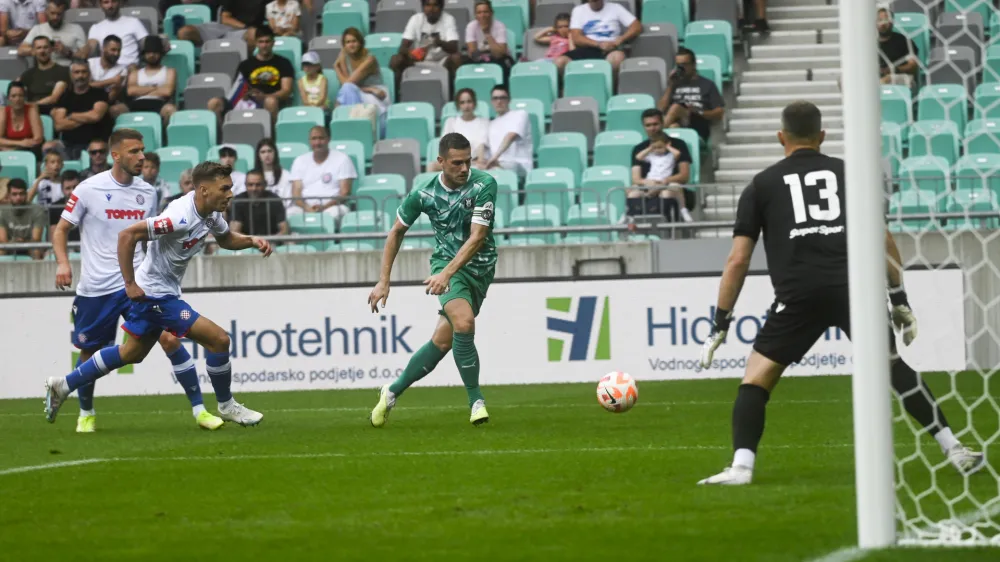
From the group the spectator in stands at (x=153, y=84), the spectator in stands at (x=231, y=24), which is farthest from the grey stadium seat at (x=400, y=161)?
the spectator in stands at (x=231, y=24)

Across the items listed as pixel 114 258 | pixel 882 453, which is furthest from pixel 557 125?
pixel 882 453

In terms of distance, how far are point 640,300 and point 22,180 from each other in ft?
24.9

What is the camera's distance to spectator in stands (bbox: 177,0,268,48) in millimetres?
21438

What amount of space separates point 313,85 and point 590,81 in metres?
3.62

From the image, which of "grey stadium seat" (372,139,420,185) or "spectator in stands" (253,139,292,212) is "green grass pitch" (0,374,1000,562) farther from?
"grey stadium seat" (372,139,420,185)

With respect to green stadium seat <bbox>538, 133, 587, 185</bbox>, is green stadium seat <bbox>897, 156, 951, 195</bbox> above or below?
below

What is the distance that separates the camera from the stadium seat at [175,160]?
18.4m

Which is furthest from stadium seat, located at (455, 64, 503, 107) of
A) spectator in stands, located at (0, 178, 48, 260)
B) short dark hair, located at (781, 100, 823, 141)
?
short dark hair, located at (781, 100, 823, 141)

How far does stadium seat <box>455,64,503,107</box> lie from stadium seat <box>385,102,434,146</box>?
529mm

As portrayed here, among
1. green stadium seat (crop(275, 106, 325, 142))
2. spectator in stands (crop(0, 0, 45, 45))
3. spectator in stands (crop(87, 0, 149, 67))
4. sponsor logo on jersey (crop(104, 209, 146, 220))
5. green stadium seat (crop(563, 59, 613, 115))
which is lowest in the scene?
sponsor logo on jersey (crop(104, 209, 146, 220))

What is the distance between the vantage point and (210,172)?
33.4 ft

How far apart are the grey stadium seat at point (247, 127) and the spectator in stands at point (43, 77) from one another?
7.32 feet

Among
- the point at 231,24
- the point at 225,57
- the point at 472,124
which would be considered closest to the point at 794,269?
the point at 472,124

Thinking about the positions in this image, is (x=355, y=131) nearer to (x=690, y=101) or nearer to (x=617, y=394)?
(x=690, y=101)
